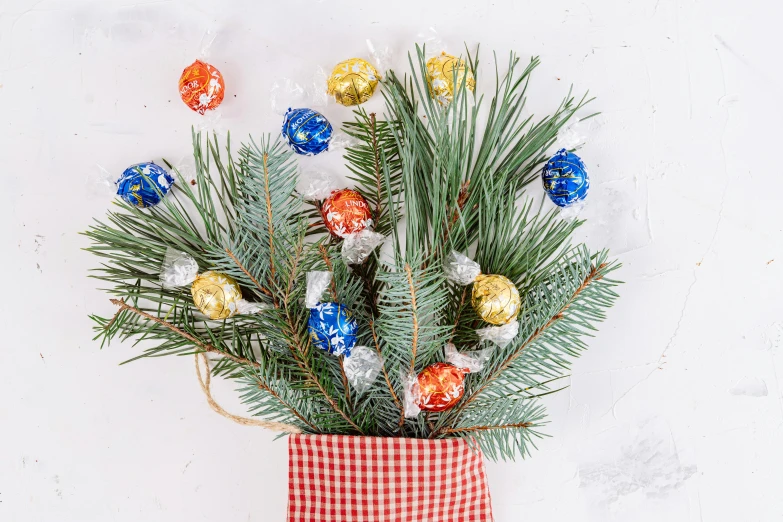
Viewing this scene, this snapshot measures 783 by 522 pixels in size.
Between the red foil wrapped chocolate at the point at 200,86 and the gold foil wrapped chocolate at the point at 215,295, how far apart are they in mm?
245

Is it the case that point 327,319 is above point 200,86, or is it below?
below

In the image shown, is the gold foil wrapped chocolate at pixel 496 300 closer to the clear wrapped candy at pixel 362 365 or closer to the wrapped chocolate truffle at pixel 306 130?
the clear wrapped candy at pixel 362 365

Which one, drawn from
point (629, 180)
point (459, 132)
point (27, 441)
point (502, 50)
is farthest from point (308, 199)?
point (27, 441)

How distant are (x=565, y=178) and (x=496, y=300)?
22 cm

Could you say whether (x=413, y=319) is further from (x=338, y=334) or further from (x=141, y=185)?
(x=141, y=185)

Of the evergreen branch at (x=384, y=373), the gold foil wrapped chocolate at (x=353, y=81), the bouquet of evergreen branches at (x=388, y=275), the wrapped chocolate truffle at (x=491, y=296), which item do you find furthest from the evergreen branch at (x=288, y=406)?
the gold foil wrapped chocolate at (x=353, y=81)

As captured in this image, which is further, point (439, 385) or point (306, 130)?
point (306, 130)

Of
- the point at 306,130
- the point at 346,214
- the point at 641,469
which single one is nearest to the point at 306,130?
the point at 306,130

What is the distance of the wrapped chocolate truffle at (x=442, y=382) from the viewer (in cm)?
53

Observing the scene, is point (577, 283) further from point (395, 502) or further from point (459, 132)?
point (395, 502)

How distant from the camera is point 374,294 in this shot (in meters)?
0.64

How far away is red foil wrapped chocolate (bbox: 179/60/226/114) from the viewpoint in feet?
2.19

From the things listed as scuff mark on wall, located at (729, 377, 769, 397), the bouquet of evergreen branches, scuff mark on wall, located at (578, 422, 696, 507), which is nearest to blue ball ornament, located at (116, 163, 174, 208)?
the bouquet of evergreen branches

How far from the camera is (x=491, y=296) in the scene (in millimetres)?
525
